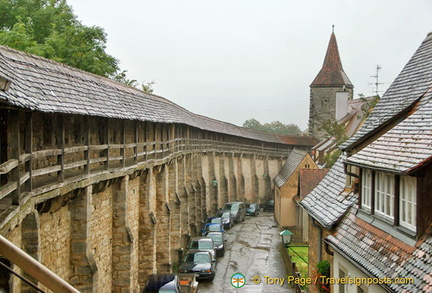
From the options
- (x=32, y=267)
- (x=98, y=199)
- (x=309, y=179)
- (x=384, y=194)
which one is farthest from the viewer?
(x=309, y=179)

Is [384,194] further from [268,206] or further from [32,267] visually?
[268,206]

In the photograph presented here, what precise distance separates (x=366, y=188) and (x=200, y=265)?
1227 centimetres

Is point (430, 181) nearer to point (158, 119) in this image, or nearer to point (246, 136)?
point (158, 119)

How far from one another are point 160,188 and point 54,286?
20406 mm

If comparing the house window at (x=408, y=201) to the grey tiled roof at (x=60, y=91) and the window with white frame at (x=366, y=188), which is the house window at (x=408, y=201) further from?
the grey tiled roof at (x=60, y=91)

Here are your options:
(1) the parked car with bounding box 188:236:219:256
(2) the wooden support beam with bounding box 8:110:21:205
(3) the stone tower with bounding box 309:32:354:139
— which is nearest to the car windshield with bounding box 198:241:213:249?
(1) the parked car with bounding box 188:236:219:256

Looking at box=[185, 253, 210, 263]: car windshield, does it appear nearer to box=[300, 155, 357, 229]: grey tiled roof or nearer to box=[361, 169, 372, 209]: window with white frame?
box=[300, 155, 357, 229]: grey tiled roof

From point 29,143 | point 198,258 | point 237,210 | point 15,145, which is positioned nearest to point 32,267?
point 15,145

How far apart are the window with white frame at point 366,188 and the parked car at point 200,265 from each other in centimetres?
1116

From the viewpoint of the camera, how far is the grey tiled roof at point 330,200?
531 inches

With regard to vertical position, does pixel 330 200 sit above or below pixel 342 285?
above

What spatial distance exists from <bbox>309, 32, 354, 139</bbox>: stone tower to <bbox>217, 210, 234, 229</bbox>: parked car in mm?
31833

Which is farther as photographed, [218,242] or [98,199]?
[218,242]

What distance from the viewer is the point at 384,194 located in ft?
34.1
